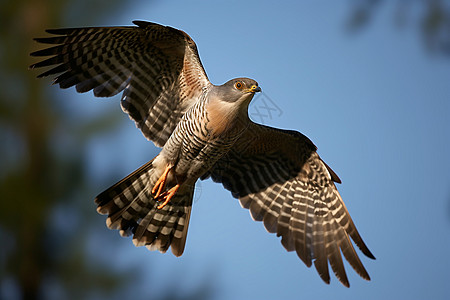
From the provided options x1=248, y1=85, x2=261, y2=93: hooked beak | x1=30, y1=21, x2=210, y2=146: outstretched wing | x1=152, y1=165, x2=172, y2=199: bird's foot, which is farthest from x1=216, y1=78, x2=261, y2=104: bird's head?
x1=152, y1=165, x2=172, y2=199: bird's foot

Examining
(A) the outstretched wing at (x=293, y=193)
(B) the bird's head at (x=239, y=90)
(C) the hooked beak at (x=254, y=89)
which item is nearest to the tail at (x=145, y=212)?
(A) the outstretched wing at (x=293, y=193)

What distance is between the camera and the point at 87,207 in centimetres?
680

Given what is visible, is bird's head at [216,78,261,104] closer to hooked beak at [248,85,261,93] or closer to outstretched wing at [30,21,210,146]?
hooked beak at [248,85,261,93]

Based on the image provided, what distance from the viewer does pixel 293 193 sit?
6.62 metres

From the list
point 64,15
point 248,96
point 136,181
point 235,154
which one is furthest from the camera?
point 64,15

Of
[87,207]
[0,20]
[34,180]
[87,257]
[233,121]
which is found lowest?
[87,257]

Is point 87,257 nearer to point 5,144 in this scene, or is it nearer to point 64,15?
point 5,144

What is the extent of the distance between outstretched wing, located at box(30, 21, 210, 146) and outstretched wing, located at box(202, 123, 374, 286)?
2.71 feet

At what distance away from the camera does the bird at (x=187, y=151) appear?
18.1ft

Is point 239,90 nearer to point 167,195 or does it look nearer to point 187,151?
point 187,151

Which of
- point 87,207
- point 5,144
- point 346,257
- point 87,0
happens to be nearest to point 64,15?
point 87,0

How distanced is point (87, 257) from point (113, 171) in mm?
1022

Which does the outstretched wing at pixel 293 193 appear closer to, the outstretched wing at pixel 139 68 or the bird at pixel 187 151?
the bird at pixel 187 151

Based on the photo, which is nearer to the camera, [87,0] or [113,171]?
[113,171]
